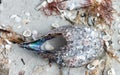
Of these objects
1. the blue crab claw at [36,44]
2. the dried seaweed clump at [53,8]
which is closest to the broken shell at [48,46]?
the blue crab claw at [36,44]

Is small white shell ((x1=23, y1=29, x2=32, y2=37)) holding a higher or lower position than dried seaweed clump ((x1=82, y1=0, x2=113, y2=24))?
lower

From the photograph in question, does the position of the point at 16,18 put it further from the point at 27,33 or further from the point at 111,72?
the point at 111,72

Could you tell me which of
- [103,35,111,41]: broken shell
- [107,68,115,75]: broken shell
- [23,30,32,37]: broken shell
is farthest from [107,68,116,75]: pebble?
[23,30,32,37]: broken shell

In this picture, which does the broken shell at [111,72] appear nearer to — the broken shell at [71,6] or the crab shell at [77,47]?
the crab shell at [77,47]

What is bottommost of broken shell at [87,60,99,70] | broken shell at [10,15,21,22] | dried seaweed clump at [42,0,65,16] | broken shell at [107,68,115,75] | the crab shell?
broken shell at [107,68,115,75]

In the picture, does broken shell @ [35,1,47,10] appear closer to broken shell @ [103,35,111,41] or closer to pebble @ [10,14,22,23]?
pebble @ [10,14,22,23]

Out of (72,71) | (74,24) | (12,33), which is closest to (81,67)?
(72,71)

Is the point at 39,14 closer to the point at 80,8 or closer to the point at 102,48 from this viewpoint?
the point at 80,8
